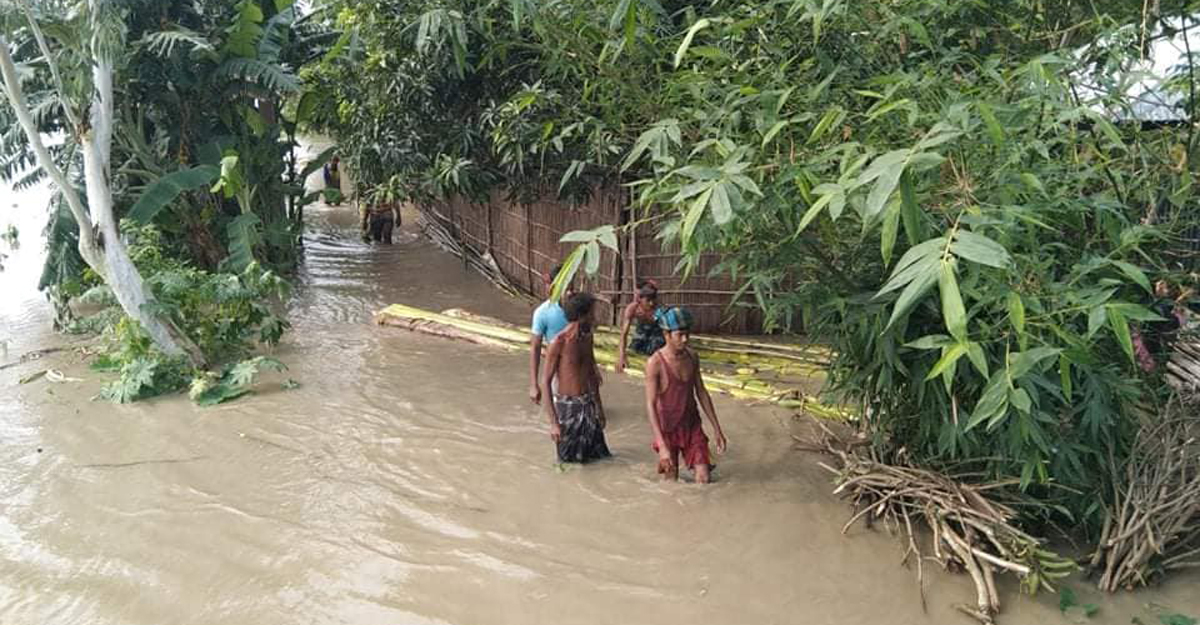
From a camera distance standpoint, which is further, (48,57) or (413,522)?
(48,57)

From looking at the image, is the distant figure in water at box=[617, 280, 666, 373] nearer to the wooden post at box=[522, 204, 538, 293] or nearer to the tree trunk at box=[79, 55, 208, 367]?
the wooden post at box=[522, 204, 538, 293]

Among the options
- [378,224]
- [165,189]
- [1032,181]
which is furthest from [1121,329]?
[378,224]

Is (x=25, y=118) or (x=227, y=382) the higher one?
(x=25, y=118)

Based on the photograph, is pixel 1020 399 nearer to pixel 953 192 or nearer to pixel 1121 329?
pixel 1121 329

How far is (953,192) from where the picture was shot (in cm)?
296

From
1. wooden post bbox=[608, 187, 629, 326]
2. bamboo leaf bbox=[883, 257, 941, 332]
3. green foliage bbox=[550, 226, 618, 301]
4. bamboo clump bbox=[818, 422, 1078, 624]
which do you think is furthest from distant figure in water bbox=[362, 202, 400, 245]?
bamboo leaf bbox=[883, 257, 941, 332]

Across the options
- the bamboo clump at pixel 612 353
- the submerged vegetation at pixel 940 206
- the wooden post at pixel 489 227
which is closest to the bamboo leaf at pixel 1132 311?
the submerged vegetation at pixel 940 206

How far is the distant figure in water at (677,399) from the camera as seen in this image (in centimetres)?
455

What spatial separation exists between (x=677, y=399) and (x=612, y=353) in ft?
8.52

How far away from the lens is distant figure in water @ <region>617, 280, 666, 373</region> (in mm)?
6465

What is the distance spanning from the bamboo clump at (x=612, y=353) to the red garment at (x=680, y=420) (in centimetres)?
92

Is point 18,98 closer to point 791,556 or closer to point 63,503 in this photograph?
point 63,503

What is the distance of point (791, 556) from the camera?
13.5 feet

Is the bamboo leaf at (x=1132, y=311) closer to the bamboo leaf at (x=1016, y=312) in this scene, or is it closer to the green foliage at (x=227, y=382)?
the bamboo leaf at (x=1016, y=312)
